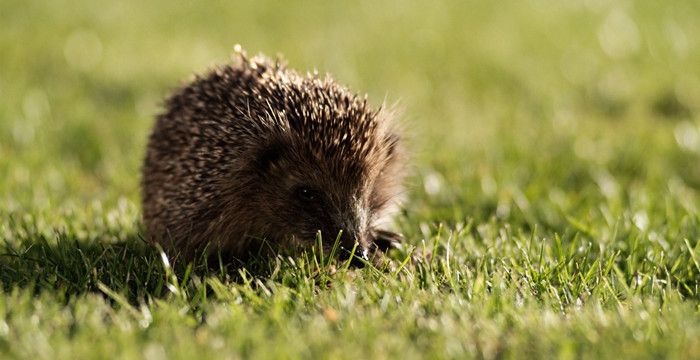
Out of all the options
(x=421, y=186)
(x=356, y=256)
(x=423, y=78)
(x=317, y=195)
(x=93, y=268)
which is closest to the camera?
(x=93, y=268)

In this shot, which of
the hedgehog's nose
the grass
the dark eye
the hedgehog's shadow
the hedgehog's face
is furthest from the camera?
the dark eye

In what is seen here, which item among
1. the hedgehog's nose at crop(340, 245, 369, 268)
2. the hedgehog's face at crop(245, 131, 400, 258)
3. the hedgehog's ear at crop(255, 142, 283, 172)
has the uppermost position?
the hedgehog's ear at crop(255, 142, 283, 172)

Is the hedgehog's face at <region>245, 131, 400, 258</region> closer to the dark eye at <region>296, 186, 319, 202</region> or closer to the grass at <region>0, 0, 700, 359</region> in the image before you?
the dark eye at <region>296, 186, 319, 202</region>

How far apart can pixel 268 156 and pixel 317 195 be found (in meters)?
0.35

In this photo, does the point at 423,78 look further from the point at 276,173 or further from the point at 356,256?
the point at 356,256

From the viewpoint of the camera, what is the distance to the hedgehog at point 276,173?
14.4 ft

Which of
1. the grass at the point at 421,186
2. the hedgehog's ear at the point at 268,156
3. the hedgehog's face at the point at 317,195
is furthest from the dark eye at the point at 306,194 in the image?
the grass at the point at 421,186

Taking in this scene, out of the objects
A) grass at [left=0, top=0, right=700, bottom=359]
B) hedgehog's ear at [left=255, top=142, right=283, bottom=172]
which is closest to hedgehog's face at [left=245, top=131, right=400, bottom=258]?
hedgehog's ear at [left=255, top=142, right=283, bottom=172]

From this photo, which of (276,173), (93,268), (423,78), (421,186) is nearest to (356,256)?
(276,173)

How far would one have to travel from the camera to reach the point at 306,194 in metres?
4.50

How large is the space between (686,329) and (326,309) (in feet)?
4.75

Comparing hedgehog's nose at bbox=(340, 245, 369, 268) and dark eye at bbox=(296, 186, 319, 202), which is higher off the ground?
dark eye at bbox=(296, 186, 319, 202)

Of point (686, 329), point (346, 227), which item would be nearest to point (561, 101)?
point (346, 227)

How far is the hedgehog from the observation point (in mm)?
4395
